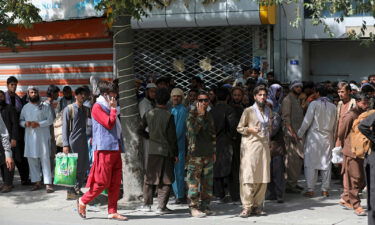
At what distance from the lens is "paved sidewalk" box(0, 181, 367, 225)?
923 centimetres

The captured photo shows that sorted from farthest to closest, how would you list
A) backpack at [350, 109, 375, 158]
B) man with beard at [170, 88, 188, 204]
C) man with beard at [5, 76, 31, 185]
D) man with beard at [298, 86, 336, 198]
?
man with beard at [5, 76, 31, 185] → man with beard at [298, 86, 336, 198] → man with beard at [170, 88, 188, 204] → backpack at [350, 109, 375, 158]

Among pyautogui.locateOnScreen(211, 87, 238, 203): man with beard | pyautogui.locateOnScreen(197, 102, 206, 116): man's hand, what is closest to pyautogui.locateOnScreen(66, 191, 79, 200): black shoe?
pyautogui.locateOnScreen(211, 87, 238, 203): man with beard

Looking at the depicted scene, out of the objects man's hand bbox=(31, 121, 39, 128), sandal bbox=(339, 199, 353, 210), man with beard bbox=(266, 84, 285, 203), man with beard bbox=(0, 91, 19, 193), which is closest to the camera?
sandal bbox=(339, 199, 353, 210)

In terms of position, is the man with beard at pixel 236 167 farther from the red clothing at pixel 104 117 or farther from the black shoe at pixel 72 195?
the black shoe at pixel 72 195

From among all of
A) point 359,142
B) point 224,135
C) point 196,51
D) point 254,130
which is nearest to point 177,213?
point 224,135

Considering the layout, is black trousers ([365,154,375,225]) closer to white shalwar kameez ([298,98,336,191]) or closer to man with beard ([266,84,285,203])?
man with beard ([266,84,285,203])

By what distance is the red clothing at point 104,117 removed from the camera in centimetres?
919

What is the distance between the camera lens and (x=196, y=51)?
54.1ft

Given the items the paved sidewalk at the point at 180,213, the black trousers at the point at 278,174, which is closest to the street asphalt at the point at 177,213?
the paved sidewalk at the point at 180,213

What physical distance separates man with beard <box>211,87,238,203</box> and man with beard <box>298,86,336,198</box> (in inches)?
50.5

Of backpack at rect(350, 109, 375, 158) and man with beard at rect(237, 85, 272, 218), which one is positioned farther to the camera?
man with beard at rect(237, 85, 272, 218)

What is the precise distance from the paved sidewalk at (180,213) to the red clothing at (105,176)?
0.34 m

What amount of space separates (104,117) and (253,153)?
2116 mm

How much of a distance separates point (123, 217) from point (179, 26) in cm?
742
